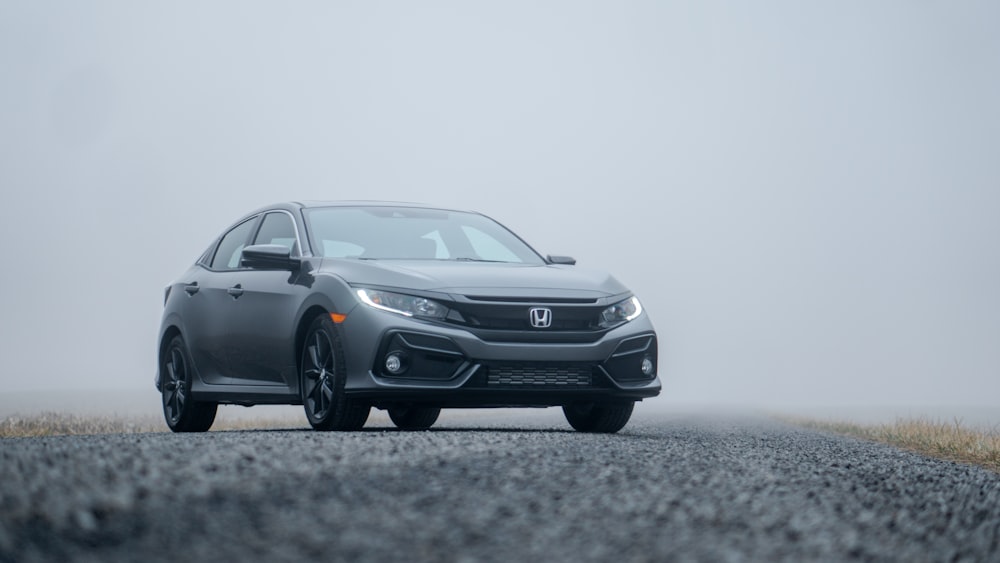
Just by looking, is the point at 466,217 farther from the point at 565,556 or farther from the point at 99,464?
the point at 565,556

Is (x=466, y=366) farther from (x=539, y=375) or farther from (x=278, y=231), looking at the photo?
(x=278, y=231)

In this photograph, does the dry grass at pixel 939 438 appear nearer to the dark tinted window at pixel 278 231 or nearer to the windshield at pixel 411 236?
the windshield at pixel 411 236

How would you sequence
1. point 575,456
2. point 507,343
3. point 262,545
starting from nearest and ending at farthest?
point 262,545 → point 575,456 → point 507,343

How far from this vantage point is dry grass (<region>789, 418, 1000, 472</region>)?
31.9 ft

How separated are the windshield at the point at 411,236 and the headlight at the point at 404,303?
A: 0.77 meters

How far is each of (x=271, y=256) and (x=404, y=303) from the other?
1.12 meters

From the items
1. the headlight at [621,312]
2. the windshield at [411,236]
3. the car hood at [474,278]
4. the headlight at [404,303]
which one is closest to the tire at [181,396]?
the windshield at [411,236]

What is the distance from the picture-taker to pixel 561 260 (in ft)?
32.8

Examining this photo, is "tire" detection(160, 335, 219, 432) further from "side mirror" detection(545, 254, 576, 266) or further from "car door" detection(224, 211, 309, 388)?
"side mirror" detection(545, 254, 576, 266)

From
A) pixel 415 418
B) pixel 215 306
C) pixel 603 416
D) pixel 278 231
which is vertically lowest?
pixel 415 418

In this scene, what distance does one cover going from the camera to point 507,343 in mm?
8359

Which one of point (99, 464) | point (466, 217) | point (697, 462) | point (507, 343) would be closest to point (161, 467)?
point (99, 464)

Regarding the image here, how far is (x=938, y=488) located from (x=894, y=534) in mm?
1607

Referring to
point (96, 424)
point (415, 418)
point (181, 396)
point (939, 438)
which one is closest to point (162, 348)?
point (181, 396)
